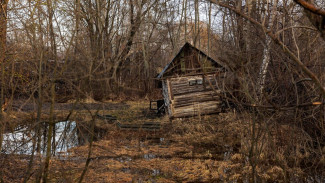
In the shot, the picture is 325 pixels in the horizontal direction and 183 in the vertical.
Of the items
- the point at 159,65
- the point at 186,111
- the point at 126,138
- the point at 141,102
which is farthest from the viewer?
the point at 159,65

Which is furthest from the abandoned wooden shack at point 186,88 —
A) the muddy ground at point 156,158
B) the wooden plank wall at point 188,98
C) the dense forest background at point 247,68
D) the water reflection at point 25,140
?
the water reflection at point 25,140

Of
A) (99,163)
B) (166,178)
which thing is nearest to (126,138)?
(99,163)

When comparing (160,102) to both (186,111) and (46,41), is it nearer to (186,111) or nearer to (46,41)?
(186,111)

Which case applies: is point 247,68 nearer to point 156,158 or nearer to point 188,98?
point 156,158

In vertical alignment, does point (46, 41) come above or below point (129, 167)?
above

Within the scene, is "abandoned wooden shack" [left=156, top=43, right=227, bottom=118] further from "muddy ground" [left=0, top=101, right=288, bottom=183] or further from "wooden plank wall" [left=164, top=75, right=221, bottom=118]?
"muddy ground" [left=0, top=101, right=288, bottom=183]

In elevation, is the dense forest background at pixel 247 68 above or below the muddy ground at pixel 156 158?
above

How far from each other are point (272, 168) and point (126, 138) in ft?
20.1

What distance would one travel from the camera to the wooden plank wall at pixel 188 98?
47.1ft

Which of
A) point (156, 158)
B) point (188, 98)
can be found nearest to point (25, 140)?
point (156, 158)

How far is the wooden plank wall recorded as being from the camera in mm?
14367

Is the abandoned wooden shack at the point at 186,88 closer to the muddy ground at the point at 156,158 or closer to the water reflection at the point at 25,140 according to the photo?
the muddy ground at the point at 156,158

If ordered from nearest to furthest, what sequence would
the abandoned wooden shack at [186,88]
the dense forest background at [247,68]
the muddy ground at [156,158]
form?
1. the dense forest background at [247,68]
2. the muddy ground at [156,158]
3. the abandoned wooden shack at [186,88]

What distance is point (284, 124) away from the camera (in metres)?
7.63
